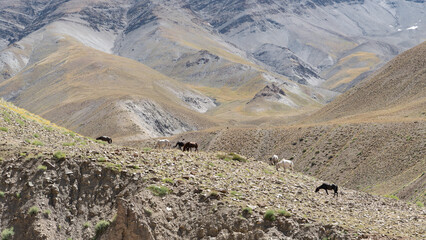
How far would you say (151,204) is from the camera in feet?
54.0

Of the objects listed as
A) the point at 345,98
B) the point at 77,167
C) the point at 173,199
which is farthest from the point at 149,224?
the point at 345,98

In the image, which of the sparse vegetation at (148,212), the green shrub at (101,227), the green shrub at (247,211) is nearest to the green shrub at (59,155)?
the green shrub at (101,227)

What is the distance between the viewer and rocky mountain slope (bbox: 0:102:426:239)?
15.8 meters

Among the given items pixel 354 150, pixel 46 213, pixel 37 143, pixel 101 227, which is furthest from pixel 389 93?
pixel 46 213

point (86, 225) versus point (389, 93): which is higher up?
point (86, 225)

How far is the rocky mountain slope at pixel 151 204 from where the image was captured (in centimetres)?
1582

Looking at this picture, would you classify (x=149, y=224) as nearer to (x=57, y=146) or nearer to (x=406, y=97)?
(x=57, y=146)

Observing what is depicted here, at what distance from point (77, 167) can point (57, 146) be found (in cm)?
351

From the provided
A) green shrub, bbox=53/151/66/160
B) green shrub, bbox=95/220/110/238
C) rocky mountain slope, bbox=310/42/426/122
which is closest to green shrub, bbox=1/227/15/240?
green shrub, bbox=95/220/110/238

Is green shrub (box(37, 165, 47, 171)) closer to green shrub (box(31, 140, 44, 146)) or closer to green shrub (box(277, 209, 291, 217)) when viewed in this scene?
green shrub (box(31, 140, 44, 146))

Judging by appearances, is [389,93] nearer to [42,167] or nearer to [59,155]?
[59,155]

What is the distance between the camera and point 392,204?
22484 mm

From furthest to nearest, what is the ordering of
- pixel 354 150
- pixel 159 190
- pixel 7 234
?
pixel 354 150 → pixel 159 190 → pixel 7 234

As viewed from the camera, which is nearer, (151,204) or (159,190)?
(151,204)
